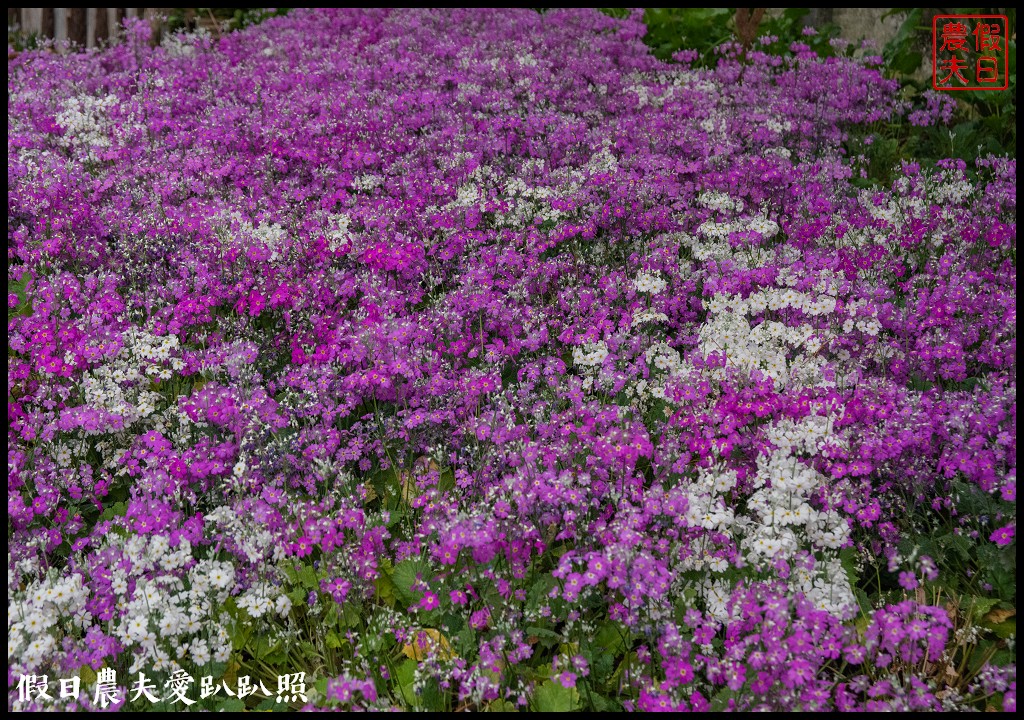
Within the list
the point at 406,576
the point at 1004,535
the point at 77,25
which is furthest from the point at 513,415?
the point at 77,25

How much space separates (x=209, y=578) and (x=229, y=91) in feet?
24.8

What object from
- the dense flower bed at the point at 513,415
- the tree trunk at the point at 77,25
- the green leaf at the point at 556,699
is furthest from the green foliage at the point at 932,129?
the tree trunk at the point at 77,25

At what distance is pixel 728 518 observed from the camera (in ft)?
13.8

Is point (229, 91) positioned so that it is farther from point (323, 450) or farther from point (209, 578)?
point (209, 578)

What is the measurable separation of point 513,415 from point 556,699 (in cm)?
163

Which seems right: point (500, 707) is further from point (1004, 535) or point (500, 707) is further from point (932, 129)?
point (932, 129)

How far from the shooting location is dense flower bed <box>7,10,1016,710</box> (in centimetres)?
401

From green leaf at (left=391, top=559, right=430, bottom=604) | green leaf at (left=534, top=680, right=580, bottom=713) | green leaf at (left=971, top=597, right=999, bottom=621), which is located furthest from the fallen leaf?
green leaf at (left=971, top=597, right=999, bottom=621)

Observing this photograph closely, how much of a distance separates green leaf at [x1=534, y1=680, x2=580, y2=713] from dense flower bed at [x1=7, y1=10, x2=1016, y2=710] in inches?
Answer: 0.6

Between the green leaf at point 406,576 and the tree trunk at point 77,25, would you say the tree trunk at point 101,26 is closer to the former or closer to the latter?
the tree trunk at point 77,25

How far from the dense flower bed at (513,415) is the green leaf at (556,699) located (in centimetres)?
1

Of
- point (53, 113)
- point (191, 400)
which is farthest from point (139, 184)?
point (191, 400)

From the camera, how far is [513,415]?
4.94 m

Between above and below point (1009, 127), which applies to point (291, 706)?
below
